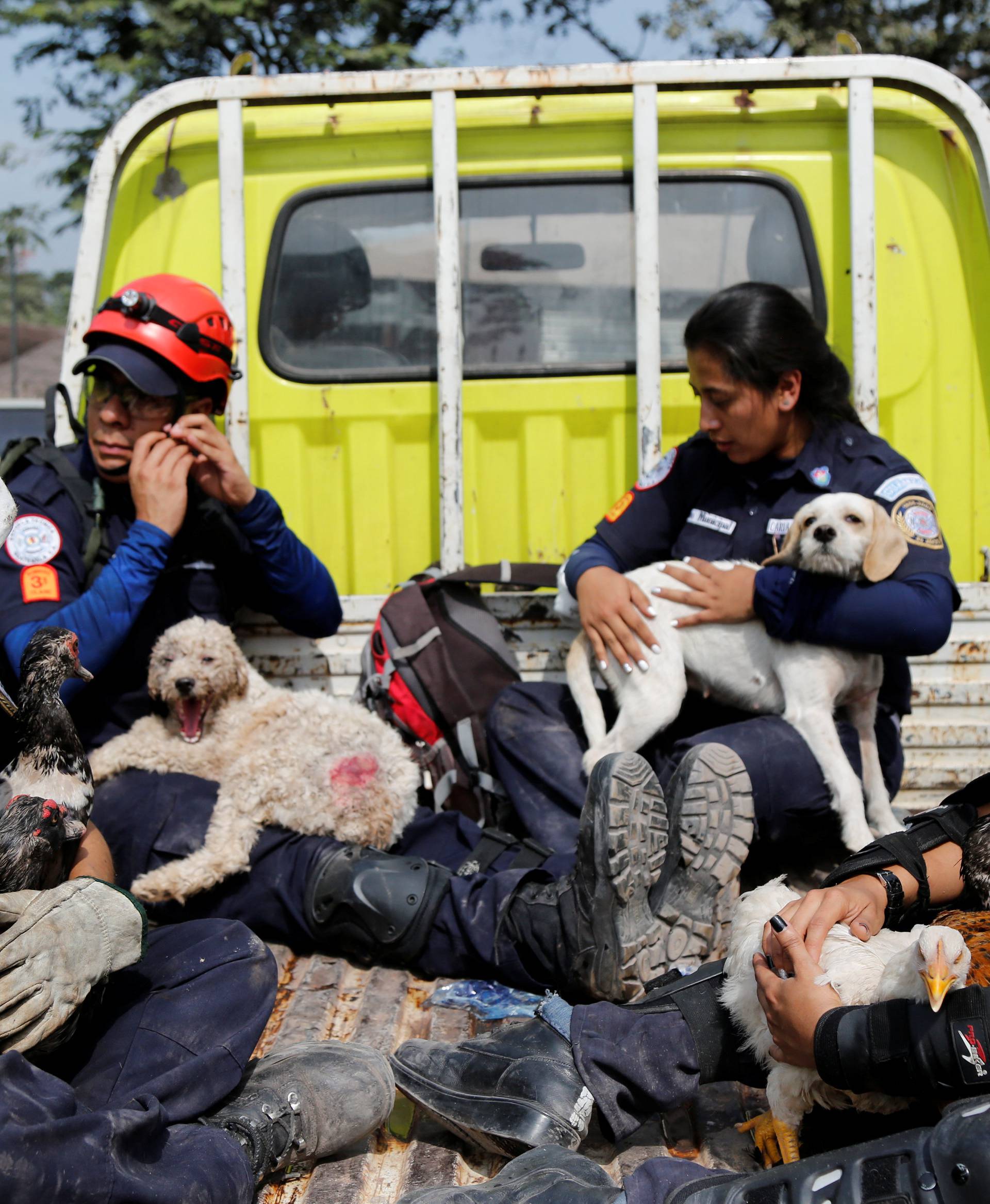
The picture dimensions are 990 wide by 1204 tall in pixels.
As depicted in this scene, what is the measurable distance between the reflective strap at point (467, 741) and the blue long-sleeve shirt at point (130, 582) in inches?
21.3

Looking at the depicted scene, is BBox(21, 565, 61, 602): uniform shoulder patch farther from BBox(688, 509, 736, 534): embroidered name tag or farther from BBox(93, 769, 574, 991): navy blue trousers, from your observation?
BBox(688, 509, 736, 534): embroidered name tag

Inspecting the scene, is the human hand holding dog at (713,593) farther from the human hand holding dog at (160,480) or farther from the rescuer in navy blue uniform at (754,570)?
the human hand holding dog at (160,480)

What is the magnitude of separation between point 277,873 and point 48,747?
3.03ft

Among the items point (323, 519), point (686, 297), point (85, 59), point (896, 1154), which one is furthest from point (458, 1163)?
point (85, 59)

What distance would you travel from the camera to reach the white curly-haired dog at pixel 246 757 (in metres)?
3.12

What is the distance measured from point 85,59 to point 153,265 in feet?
45.0

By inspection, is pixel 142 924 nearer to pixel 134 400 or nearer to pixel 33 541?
pixel 33 541

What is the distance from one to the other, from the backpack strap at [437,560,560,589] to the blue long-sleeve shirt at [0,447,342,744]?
0.43 m

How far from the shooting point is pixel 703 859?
274 centimetres

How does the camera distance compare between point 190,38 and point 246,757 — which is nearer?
point 246,757

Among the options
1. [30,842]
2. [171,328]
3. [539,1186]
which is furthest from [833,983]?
[171,328]

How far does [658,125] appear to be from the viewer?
12.8 feet

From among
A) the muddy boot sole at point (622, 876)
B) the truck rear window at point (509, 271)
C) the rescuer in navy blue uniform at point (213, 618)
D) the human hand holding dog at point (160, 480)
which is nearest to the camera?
the muddy boot sole at point (622, 876)

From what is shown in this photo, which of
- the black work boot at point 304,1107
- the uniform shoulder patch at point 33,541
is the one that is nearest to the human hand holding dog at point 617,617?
the black work boot at point 304,1107
